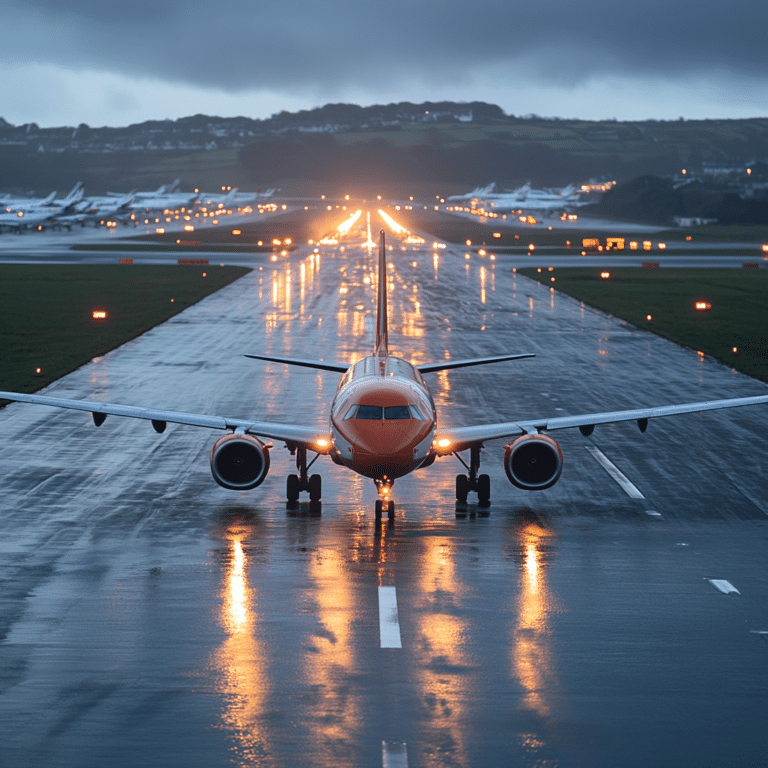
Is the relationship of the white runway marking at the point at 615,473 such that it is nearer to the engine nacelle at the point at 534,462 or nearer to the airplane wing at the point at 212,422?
the engine nacelle at the point at 534,462

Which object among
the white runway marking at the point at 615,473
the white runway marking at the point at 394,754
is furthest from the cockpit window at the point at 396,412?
the white runway marking at the point at 394,754

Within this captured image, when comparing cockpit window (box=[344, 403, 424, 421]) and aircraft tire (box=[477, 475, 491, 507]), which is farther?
aircraft tire (box=[477, 475, 491, 507])

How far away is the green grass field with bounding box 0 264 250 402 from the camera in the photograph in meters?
50.1

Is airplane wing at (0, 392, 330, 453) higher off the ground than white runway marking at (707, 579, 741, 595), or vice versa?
airplane wing at (0, 392, 330, 453)

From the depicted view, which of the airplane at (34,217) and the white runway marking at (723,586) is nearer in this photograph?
the white runway marking at (723,586)

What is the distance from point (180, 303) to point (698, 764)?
67057 millimetres

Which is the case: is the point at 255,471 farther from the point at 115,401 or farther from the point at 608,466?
the point at 115,401

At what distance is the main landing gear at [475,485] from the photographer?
87.9 ft

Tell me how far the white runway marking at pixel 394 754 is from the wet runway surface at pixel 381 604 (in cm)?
5

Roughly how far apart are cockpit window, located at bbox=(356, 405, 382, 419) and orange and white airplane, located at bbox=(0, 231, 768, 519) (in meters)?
0.02

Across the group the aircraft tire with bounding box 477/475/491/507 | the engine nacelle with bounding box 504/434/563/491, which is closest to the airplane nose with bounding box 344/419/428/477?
the engine nacelle with bounding box 504/434/563/491

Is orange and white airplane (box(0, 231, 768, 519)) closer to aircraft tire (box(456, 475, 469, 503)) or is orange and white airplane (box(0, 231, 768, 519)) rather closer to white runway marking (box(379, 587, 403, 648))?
aircraft tire (box(456, 475, 469, 503))

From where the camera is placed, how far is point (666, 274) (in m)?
104

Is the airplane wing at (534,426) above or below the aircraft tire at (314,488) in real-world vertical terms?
above
